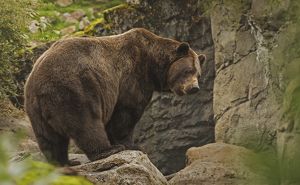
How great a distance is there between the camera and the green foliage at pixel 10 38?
53.7ft

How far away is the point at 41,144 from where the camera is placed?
8.54 meters

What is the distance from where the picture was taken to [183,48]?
10.7 m

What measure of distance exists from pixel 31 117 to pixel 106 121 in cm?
115

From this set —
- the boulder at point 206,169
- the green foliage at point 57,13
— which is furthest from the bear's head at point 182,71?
the green foliage at point 57,13

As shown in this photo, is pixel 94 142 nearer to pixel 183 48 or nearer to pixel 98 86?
pixel 98 86

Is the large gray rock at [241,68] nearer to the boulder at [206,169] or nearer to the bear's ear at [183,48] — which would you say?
the boulder at [206,169]

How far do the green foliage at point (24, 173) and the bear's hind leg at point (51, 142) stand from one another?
6799 millimetres

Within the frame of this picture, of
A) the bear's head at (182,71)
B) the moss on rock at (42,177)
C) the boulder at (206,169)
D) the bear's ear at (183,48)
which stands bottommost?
the boulder at (206,169)

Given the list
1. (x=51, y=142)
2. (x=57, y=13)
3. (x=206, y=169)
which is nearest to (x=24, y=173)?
(x=51, y=142)

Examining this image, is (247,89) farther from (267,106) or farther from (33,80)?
(33,80)

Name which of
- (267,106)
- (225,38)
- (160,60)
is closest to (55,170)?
(160,60)

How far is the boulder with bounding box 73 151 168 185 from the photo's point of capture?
748 centimetres

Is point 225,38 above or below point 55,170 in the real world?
below

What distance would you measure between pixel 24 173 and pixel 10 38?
15797 millimetres
